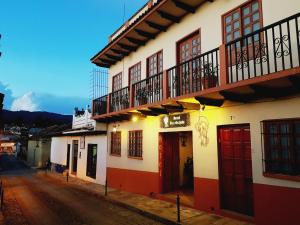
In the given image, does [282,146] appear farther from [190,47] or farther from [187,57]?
[190,47]

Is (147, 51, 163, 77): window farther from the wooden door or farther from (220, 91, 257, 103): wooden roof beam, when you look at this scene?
(220, 91, 257, 103): wooden roof beam

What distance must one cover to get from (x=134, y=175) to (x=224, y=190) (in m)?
5.81

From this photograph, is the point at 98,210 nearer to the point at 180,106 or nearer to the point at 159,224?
the point at 159,224

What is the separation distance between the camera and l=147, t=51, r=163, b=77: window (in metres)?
13.0

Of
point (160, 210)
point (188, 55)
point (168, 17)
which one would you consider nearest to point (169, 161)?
point (160, 210)

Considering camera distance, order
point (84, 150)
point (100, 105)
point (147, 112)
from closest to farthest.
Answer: point (147, 112) < point (100, 105) < point (84, 150)

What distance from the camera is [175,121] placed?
11.3 meters

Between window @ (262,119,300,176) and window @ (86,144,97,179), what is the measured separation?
13.6 m

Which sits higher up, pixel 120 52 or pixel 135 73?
pixel 120 52

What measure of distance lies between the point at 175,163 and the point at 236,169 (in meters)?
4.35

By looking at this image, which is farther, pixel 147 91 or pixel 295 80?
pixel 147 91

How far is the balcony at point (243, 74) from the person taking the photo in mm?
6734

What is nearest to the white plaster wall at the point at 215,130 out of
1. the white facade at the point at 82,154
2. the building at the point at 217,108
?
the building at the point at 217,108

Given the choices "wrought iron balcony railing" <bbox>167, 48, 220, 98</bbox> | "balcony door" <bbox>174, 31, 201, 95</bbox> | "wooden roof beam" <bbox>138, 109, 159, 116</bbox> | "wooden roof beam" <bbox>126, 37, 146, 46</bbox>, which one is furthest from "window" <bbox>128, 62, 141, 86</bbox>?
"wrought iron balcony railing" <bbox>167, 48, 220, 98</bbox>
